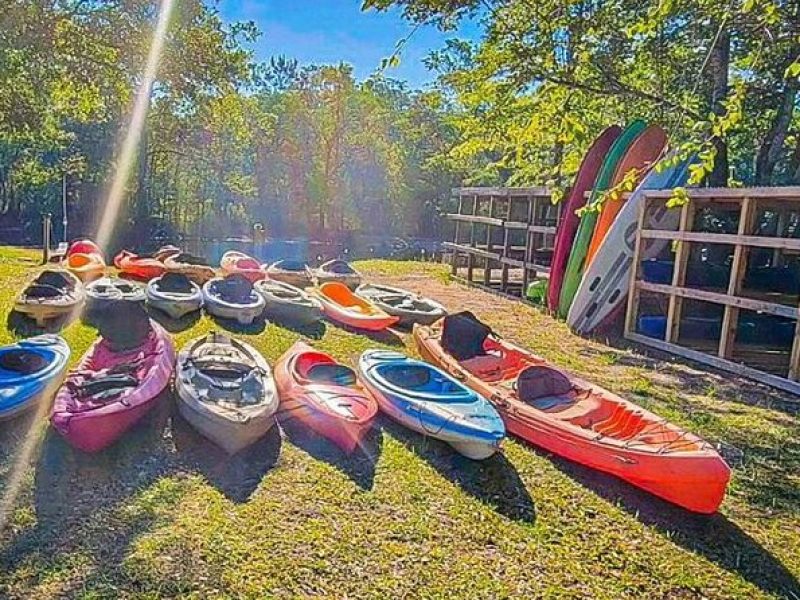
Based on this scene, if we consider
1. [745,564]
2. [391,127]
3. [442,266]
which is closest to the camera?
[745,564]

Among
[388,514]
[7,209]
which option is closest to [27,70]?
[388,514]

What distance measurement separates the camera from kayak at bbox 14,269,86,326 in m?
6.48

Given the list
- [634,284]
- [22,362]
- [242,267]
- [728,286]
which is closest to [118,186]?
[242,267]

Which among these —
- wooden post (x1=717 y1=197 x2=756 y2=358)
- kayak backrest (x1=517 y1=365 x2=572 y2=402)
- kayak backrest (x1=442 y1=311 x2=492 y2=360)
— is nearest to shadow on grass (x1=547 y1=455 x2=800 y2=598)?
kayak backrest (x1=517 y1=365 x2=572 y2=402)

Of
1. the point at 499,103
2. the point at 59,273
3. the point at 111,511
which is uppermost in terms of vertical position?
the point at 499,103

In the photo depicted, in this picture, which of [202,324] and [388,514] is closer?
[388,514]

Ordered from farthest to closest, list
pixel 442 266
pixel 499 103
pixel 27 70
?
pixel 442 266, pixel 27 70, pixel 499 103

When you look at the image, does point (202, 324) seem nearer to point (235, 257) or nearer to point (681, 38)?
point (235, 257)

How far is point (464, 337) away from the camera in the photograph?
→ 5625mm

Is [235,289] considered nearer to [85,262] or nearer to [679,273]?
[85,262]

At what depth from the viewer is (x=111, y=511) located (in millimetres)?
3201

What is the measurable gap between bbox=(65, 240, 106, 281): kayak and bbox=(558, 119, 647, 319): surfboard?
6.61 metres

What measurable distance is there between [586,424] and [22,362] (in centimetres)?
399

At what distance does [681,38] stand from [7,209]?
24985mm
